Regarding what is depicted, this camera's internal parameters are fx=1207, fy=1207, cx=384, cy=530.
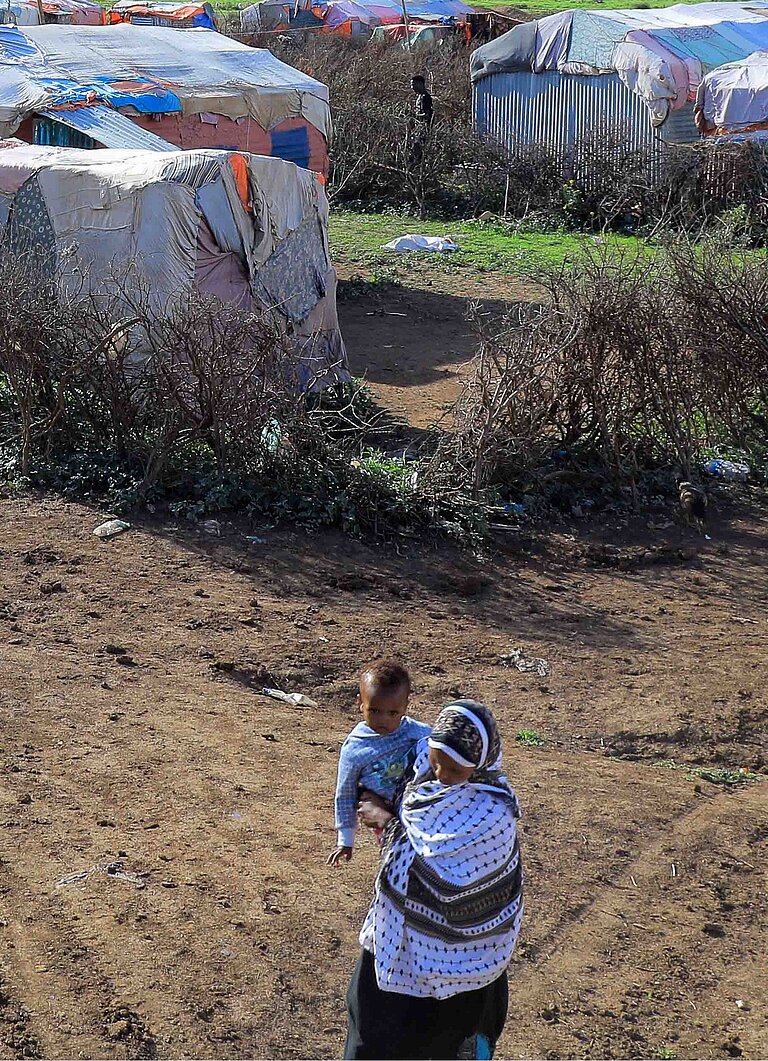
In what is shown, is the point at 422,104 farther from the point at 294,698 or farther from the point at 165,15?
the point at 294,698

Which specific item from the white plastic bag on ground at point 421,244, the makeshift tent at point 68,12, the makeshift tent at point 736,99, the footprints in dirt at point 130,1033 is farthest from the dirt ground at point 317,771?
the makeshift tent at point 68,12

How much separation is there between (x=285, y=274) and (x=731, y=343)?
382cm

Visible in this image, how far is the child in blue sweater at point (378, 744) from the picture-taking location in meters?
2.58

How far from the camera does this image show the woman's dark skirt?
238cm

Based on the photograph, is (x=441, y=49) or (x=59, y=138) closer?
(x=59, y=138)

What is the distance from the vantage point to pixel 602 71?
1812 centimetres

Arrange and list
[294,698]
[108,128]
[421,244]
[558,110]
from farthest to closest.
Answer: [558,110], [421,244], [108,128], [294,698]

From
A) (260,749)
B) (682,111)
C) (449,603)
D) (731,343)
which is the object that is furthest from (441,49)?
(260,749)

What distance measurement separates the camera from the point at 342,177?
18.7 meters

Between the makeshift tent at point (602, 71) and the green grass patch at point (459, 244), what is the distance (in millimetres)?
1991

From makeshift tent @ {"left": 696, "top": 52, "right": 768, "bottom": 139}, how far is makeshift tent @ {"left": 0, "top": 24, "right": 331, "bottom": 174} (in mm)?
5890

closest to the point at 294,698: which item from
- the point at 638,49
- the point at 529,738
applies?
the point at 529,738

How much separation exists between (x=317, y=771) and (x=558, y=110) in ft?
54.3

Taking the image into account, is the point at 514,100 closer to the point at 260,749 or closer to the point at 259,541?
the point at 259,541
